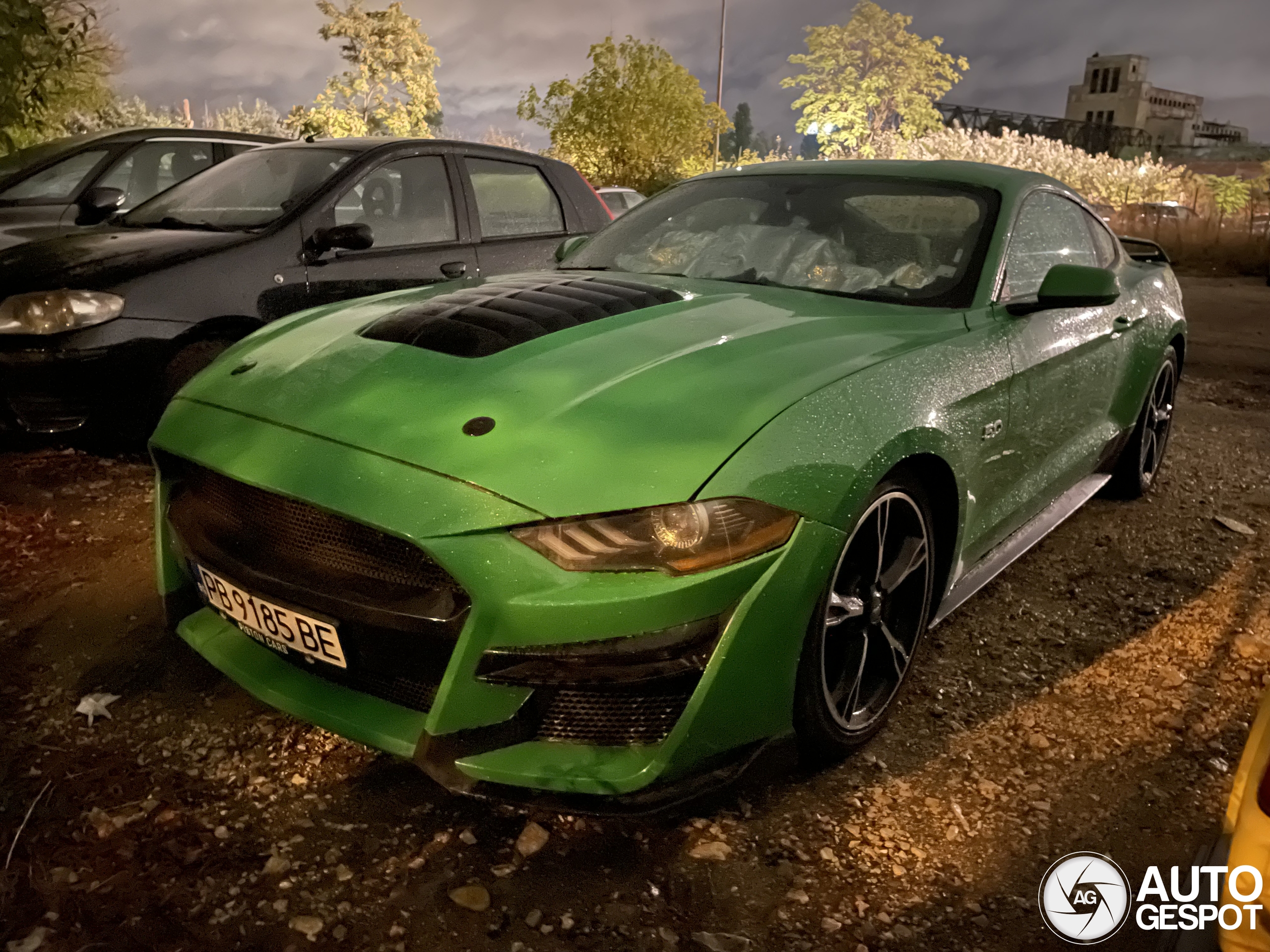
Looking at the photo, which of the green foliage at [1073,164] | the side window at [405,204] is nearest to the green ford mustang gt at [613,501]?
the side window at [405,204]

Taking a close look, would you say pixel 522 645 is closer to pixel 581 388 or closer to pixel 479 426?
pixel 479 426

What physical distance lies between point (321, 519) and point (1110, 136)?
219ft

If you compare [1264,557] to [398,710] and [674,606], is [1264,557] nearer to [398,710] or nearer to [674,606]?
[674,606]

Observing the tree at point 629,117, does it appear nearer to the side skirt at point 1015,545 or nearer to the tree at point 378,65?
the tree at point 378,65

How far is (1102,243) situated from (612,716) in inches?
132

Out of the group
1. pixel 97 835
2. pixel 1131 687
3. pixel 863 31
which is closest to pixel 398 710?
pixel 97 835

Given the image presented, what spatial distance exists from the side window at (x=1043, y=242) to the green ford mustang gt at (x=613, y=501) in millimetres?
54

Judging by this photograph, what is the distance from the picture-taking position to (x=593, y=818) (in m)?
2.00

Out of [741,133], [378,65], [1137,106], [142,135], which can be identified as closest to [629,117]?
[378,65]

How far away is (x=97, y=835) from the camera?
2.01m

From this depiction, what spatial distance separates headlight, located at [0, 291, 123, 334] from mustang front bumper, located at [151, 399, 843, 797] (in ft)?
7.45

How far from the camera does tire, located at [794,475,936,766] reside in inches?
83.0

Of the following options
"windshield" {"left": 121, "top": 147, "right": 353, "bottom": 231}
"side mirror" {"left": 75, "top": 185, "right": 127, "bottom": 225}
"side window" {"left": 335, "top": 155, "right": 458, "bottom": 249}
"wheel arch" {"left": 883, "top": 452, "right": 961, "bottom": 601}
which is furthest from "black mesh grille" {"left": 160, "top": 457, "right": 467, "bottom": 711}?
"side mirror" {"left": 75, "top": 185, "right": 127, "bottom": 225}

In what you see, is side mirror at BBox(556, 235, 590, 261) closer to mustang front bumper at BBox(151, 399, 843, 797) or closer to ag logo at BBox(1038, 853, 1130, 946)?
mustang front bumper at BBox(151, 399, 843, 797)
